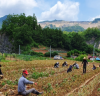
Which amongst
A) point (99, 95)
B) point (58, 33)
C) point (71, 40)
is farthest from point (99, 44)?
point (99, 95)

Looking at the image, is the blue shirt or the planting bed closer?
the blue shirt

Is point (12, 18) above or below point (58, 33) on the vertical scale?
above

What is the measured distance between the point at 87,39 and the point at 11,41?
216 ft

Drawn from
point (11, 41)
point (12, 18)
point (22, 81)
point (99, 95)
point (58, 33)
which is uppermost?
point (12, 18)

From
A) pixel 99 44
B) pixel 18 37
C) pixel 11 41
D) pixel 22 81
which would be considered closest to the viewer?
pixel 22 81

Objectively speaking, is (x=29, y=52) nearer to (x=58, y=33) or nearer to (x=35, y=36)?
(x=35, y=36)

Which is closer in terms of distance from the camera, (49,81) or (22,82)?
(22,82)

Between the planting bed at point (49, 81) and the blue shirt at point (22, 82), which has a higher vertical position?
the blue shirt at point (22, 82)

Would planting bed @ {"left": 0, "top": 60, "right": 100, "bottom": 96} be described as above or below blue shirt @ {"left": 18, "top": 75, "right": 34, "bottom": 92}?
below

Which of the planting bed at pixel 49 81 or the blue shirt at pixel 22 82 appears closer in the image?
the blue shirt at pixel 22 82

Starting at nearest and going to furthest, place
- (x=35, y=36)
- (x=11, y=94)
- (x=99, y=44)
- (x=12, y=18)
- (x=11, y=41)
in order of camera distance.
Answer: (x=11, y=94)
(x=35, y=36)
(x=11, y=41)
(x=12, y=18)
(x=99, y=44)

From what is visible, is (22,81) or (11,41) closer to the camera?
(22,81)

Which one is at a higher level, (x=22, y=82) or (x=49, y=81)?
(x=22, y=82)

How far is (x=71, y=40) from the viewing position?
63.6 meters
